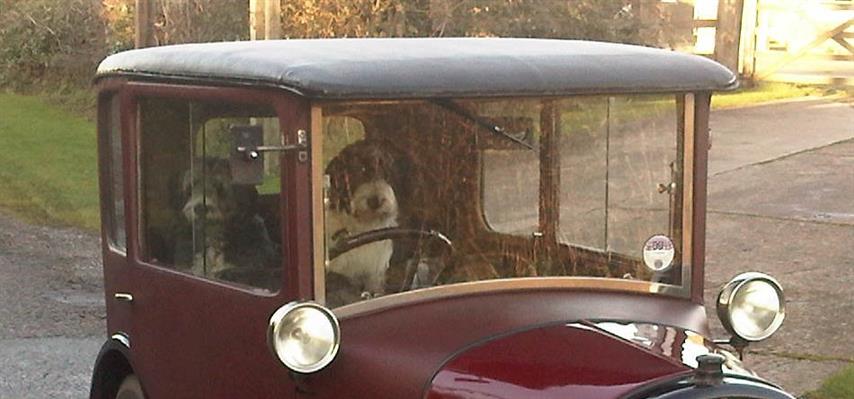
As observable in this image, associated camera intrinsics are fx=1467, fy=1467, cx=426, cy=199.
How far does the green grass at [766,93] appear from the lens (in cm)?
1788

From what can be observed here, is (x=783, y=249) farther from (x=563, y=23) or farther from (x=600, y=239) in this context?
(x=600, y=239)

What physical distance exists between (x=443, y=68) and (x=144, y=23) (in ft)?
37.3

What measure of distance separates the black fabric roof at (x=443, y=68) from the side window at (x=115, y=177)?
521mm

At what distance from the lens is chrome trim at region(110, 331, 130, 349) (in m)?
4.96

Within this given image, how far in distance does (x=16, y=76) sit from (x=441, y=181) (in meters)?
17.0

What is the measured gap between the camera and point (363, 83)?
11.8ft

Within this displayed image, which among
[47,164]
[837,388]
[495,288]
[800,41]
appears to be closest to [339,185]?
[495,288]

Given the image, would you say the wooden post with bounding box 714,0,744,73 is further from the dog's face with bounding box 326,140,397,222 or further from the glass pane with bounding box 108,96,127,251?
the dog's face with bounding box 326,140,397,222

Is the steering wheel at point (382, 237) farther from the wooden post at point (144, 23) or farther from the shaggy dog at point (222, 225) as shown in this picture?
the wooden post at point (144, 23)

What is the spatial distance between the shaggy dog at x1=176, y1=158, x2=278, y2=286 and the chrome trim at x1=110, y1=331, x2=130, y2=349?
2.17 ft

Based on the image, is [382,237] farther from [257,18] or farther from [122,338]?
[257,18]

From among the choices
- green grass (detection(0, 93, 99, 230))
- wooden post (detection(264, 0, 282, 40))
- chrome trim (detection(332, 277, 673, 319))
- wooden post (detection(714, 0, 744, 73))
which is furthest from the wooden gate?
chrome trim (detection(332, 277, 673, 319))

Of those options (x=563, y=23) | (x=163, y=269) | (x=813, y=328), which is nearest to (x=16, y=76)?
(x=563, y=23)

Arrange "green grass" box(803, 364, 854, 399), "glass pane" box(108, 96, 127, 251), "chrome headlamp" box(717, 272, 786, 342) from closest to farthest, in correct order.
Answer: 1. "chrome headlamp" box(717, 272, 786, 342)
2. "glass pane" box(108, 96, 127, 251)
3. "green grass" box(803, 364, 854, 399)
